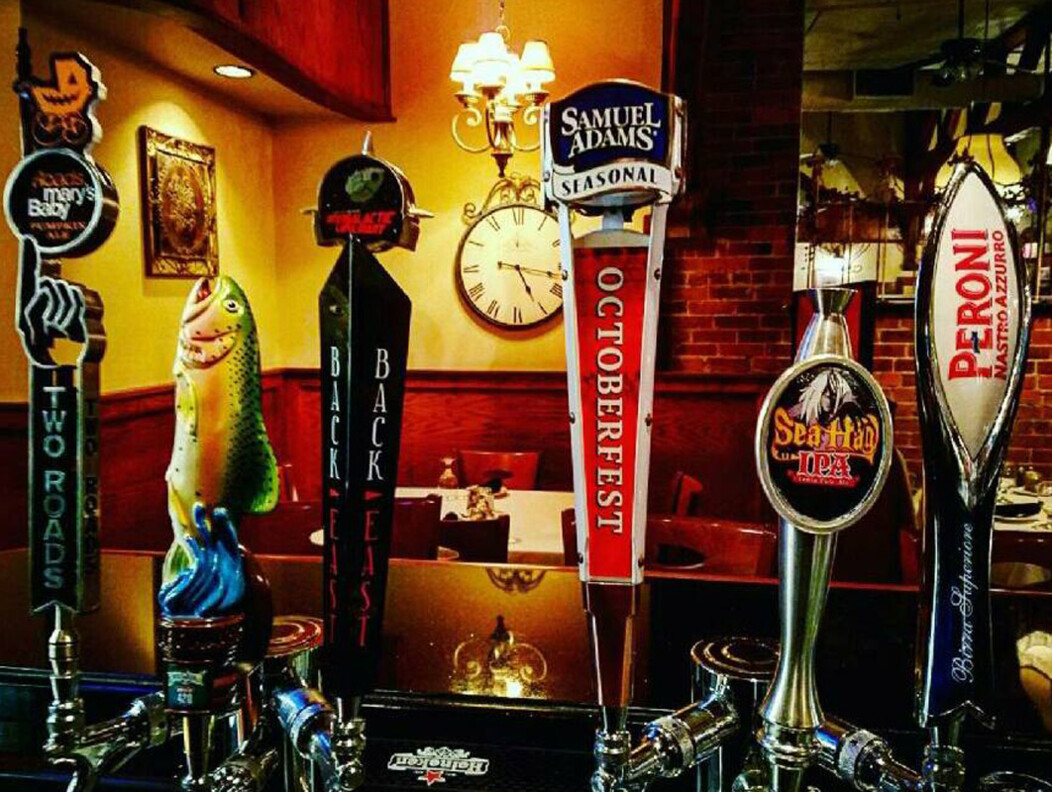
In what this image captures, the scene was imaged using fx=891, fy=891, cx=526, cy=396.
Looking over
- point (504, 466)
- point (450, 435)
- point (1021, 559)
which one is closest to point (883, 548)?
point (1021, 559)

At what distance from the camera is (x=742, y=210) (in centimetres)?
442

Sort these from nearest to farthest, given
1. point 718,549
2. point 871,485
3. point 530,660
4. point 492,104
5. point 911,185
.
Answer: point 871,485, point 530,660, point 718,549, point 492,104, point 911,185

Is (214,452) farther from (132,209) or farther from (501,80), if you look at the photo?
(132,209)

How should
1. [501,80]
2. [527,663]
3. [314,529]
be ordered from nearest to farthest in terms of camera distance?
[527,663] < [314,529] < [501,80]

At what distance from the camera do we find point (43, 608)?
2.10ft

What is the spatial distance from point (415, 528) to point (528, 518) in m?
0.88

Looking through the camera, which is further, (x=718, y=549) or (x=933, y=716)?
(x=718, y=549)

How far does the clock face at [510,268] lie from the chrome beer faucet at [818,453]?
4215mm

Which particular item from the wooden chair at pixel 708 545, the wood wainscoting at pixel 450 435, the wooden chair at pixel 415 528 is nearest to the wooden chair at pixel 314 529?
the wooden chair at pixel 415 528

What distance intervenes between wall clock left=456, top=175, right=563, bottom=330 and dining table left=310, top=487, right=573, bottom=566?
1497 millimetres

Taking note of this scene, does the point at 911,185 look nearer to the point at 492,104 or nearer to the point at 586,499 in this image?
the point at 492,104

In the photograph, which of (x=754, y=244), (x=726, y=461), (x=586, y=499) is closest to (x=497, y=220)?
(x=754, y=244)

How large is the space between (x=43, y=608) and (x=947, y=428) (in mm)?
619

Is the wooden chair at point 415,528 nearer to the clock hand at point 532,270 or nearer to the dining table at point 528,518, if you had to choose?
the dining table at point 528,518
